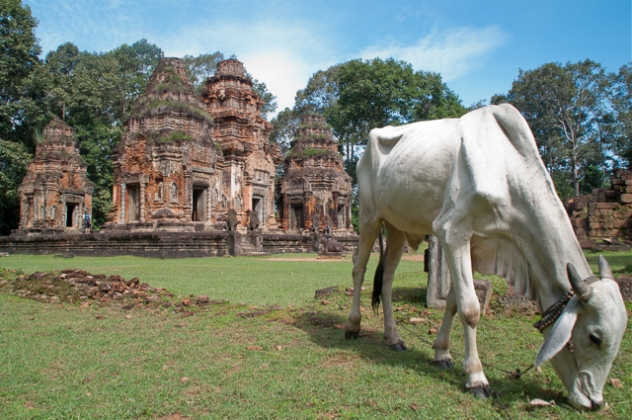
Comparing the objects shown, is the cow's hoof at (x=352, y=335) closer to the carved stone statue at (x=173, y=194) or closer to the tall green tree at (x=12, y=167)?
the carved stone statue at (x=173, y=194)

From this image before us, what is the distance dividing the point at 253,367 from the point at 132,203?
24323 millimetres

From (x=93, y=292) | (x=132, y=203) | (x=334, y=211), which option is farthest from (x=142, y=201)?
(x=93, y=292)

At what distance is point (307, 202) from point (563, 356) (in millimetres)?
32831

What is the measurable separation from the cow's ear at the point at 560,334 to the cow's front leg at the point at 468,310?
519 mm

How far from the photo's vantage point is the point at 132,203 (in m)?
26.3

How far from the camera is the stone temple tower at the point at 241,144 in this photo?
28.8m

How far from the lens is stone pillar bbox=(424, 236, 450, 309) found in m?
6.30

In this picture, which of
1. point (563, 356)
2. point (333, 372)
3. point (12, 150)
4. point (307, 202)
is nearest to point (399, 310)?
point (333, 372)

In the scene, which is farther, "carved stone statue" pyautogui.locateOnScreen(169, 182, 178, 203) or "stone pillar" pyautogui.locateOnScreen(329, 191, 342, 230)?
"stone pillar" pyautogui.locateOnScreen(329, 191, 342, 230)

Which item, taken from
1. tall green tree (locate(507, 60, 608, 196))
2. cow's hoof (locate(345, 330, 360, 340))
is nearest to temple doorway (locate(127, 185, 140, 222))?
cow's hoof (locate(345, 330, 360, 340))

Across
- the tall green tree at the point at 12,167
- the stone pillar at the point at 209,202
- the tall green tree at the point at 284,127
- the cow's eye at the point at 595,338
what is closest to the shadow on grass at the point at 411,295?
the cow's eye at the point at 595,338

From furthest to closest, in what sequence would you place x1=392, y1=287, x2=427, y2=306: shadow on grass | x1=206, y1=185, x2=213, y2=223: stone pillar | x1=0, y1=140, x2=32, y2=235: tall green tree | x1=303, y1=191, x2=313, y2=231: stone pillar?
x1=303, y1=191, x2=313, y2=231: stone pillar, x1=0, y1=140, x2=32, y2=235: tall green tree, x1=206, y1=185, x2=213, y2=223: stone pillar, x1=392, y1=287, x2=427, y2=306: shadow on grass

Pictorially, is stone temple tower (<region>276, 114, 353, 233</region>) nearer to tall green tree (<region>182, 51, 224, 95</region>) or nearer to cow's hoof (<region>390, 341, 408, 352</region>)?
tall green tree (<region>182, 51, 224, 95</region>)

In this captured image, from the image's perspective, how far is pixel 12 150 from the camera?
32281 millimetres
